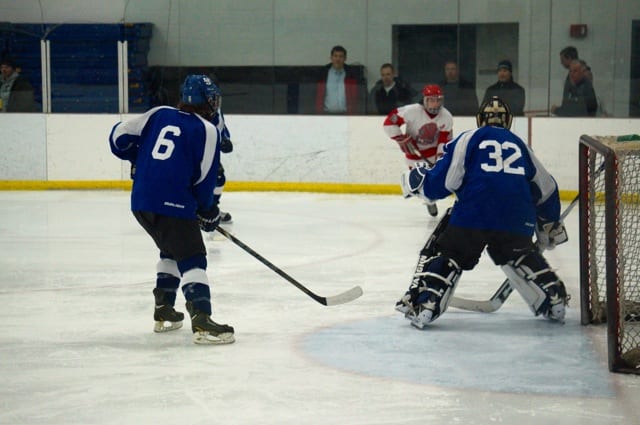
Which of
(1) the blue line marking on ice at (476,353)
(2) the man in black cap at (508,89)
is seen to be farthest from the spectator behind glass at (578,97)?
(1) the blue line marking on ice at (476,353)

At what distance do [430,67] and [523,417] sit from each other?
6.90m

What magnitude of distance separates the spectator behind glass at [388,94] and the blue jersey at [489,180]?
555 centimetres

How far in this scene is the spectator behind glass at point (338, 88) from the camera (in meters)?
9.75

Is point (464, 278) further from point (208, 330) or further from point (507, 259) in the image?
point (208, 330)

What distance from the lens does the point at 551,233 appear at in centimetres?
435

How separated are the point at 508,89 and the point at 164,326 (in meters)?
5.90

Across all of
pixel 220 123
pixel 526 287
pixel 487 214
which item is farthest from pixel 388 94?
pixel 487 214

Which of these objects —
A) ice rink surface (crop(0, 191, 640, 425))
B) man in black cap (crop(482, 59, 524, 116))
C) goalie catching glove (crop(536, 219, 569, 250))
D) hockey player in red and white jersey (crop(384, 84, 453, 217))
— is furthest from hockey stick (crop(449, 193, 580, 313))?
man in black cap (crop(482, 59, 524, 116))

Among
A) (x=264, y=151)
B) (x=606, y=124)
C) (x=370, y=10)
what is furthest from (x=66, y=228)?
(x=606, y=124)

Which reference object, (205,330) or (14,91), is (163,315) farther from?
(14,91)

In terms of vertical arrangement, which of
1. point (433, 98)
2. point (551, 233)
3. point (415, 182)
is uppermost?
point (433, 98)

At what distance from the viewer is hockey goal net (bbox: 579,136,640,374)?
346 centimetres

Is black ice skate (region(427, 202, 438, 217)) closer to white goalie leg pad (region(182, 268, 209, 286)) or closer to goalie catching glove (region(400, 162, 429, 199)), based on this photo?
goalie catching glove (region(400, 162, 429, 199))

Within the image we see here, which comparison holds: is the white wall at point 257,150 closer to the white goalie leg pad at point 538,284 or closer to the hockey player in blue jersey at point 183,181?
the white goalie leg pad at point 538,284
